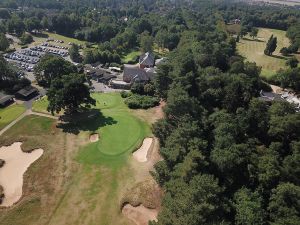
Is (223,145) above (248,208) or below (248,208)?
above

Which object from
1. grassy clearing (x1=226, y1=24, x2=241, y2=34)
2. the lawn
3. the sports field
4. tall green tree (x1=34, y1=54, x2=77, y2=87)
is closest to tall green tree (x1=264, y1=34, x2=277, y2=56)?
grassy clearing (x1=226, y1=24, x2=241, y2=34)

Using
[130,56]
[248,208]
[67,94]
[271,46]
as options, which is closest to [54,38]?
[130,56]

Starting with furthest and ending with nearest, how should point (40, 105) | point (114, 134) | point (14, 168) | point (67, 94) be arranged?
1. point (40, 105)
2. point (67, 94)
3. point (114, 134)
4. point (14, 168)

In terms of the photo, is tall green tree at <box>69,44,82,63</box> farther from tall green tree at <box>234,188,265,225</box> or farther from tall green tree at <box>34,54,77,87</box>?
tall green tree at <box>234,188,265,225</box>

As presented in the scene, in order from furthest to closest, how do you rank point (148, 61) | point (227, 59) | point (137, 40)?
point (137, 40), point (148, 61), point (227, 59)

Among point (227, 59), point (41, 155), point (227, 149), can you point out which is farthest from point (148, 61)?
point (227, 149)

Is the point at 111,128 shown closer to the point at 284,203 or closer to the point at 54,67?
the point at 54,67

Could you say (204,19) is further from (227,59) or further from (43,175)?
(43,175)
